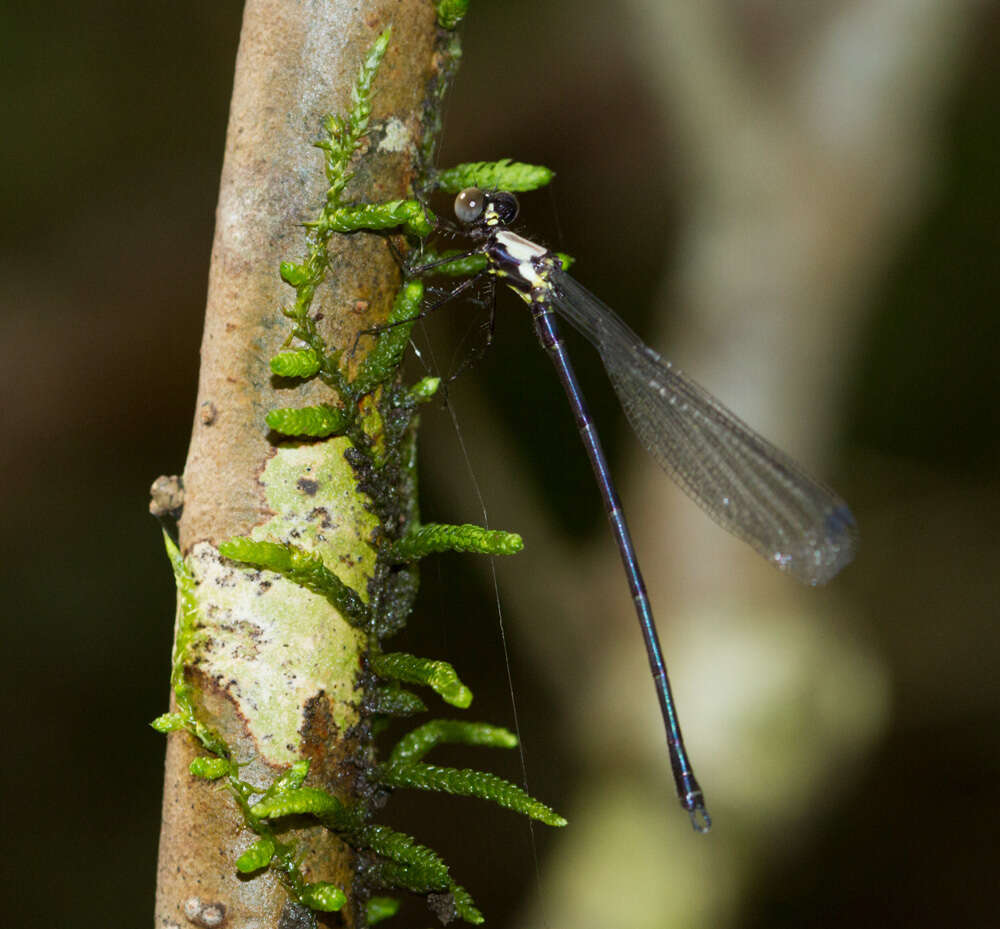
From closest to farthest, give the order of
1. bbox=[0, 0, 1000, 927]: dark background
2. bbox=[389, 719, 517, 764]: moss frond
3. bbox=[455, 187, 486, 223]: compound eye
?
bbox=[389, 719, 517, 764]: moss frond
bbox=[455, 187, 486, 223]: compound eye
bbox=[0, 0, 1000, 927]: dark background

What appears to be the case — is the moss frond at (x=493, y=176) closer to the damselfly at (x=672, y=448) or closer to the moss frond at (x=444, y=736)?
the damselfly at (x=672, y=448)

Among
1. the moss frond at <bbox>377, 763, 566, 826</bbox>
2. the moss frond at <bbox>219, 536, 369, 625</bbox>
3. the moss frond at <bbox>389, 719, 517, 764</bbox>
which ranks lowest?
the moss frond at <bbox>377, 763, 566, 826</bbox>

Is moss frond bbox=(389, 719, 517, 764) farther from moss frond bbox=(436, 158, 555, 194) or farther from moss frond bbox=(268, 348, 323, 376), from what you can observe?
moss frond bbox=(436, 158, 555, 194)

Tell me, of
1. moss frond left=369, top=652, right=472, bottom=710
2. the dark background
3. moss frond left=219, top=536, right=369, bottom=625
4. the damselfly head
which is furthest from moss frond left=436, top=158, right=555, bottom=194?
the dark background

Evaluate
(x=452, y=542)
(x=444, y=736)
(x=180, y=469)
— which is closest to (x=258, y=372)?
(x=452, y=542)

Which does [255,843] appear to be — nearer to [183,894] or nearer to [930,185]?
[183,894]

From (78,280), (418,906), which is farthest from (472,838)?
(78,280)
